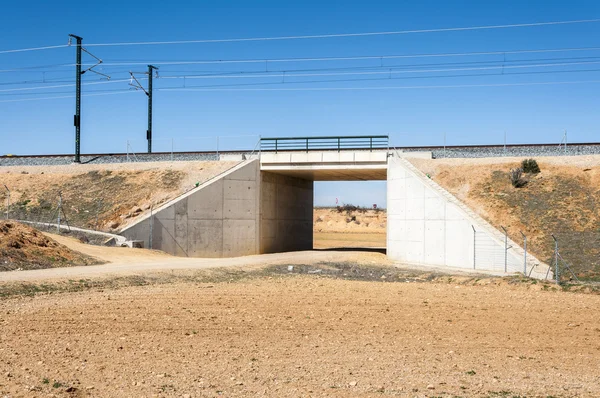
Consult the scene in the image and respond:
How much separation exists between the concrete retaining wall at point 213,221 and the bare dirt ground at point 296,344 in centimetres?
1547

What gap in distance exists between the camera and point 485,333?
15344mm

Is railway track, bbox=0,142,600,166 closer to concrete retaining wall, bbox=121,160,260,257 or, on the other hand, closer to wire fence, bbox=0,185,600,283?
concrete retaining wall, bbox=121,160,260,257

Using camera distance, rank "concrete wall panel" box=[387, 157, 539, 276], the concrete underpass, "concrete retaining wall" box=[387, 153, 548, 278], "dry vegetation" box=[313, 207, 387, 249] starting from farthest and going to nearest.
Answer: "dry vegetation" box=[313, 207, 387, 249] → the concrete underpass → "concrete wall panel" box=[387, 157, 539, 276] → "concrete retaining wall" box=[387, 153, 548, 278]

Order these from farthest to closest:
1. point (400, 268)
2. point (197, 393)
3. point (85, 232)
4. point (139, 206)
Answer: point (139, 206)
point (85, 232)
point (400, 268)
point (197, 393)

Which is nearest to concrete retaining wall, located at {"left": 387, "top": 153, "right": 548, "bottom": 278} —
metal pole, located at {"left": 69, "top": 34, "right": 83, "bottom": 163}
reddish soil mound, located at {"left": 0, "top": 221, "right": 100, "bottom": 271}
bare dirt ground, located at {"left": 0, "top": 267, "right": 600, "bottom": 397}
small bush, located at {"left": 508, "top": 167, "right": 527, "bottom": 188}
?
small bush, located at {"left": 508, "top": 167, "right": 527, "bottom": 188}

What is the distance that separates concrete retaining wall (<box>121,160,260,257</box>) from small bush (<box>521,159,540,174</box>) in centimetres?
1605

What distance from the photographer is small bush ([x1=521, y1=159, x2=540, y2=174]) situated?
116ft

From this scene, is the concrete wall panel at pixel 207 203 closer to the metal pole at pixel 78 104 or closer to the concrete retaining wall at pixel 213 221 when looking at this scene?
the concrete retaining wall at pixel 213 221

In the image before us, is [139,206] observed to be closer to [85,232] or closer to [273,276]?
[85,232]

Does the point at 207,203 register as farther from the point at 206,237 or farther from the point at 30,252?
the point at 30,252

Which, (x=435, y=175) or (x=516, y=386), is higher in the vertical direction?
(x=435, y=175)

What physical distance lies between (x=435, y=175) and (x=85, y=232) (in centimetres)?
2021

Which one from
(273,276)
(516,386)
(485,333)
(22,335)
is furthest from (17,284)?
(516,386)

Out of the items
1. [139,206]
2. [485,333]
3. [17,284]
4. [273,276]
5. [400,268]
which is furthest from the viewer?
[139,206]
